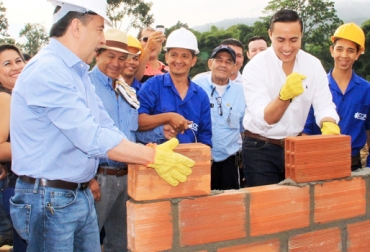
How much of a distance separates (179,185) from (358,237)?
4.15 ft

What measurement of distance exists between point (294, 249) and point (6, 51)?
2.74m

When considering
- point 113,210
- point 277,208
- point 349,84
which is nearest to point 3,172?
point 113,210

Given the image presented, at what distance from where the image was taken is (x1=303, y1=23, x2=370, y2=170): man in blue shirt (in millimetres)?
3605

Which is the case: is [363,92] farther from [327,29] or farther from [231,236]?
[327,29]

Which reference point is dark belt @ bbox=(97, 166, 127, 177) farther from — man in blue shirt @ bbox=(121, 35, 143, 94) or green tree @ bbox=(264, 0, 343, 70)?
green tree @ bbox=(264, 0, 343, 70)

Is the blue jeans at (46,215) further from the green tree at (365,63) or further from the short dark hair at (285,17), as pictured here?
A: the green tree at (365,63)

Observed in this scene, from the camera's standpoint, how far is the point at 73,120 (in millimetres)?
1908

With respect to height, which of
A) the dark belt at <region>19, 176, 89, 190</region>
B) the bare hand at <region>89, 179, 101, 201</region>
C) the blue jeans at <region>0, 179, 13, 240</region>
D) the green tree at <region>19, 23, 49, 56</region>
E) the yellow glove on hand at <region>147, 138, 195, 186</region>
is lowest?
the blue jeans at <region>0, 179, 13, 240</region>

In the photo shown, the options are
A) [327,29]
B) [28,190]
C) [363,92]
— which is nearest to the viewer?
[28,190]

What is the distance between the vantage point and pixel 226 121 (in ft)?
13.8

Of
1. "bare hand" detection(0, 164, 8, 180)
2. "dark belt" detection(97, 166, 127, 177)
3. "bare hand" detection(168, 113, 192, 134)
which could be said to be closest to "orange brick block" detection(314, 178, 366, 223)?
"bare hand" detection(168, 113, 192, 134)

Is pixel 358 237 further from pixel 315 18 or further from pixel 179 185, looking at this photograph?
pixel 315 18

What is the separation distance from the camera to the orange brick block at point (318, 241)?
2.37 metres

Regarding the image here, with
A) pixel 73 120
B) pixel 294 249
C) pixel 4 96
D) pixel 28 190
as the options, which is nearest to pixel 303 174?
pixel 294 249
